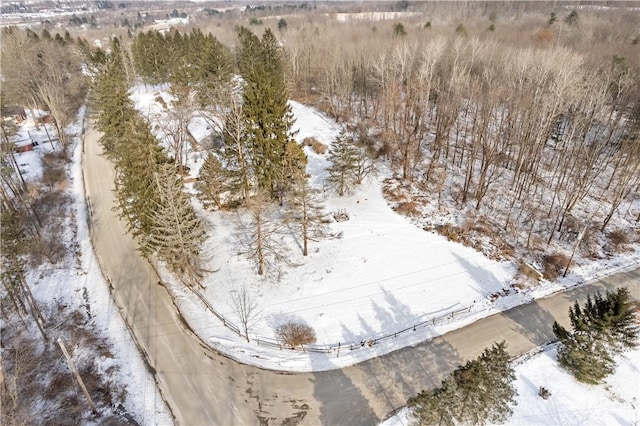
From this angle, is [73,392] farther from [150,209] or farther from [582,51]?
[582,51]

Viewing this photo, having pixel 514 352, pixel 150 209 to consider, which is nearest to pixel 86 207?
pixel 150 209

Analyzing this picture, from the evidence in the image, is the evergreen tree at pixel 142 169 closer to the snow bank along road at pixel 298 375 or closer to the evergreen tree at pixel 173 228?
the evergreen tree at pixel 173 228

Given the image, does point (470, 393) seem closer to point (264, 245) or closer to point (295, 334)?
point (295, 334)

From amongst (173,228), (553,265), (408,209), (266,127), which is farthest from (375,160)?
(173,228)

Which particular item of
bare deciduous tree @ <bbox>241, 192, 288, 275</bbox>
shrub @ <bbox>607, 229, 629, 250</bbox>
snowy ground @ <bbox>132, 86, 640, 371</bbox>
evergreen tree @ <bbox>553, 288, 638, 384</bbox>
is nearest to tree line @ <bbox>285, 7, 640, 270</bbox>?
shrub @ <bbox>607, 229, 629, 250</bbox>

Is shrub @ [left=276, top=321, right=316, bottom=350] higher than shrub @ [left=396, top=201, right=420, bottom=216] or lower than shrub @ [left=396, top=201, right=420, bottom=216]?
lower

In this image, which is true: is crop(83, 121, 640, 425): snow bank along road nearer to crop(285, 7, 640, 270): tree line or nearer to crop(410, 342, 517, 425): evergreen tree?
crop(410, 342, 517, 425): evergreen tree

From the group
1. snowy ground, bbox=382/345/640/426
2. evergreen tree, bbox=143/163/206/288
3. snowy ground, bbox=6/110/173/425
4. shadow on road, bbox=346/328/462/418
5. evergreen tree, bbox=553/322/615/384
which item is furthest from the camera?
evergreen tree, bbox=143/163/206/288
